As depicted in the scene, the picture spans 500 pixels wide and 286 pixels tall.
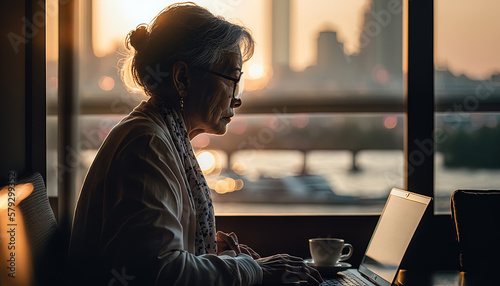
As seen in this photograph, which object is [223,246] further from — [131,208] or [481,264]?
[481,264]

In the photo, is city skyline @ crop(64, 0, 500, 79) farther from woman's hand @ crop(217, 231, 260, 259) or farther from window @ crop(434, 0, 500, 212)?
woman's hand @ crop(217, 231, 260, 259)

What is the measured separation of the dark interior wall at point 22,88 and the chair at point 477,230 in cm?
148

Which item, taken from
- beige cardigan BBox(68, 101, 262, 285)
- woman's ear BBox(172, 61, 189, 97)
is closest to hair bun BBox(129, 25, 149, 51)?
woman's ear BBox(172, 61, 189, 97)

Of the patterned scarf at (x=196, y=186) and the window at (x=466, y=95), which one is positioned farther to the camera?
the window at (x=466, y=95)

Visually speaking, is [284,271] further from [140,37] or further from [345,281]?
[140,37]

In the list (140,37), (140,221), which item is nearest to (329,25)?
(140,37)

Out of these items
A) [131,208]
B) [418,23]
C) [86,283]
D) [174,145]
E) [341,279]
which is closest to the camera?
[131,208]

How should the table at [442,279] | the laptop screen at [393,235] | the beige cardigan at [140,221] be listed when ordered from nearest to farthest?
the beige cardigan at [140,221]
the laptop screen at [393,235]
the table at [442,279]

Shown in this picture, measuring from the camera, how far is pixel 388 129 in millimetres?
2027

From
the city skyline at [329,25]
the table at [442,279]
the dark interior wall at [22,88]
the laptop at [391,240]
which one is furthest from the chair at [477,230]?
the dark interior wall at [22,88]

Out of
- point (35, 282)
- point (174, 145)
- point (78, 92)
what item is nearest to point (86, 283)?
point (35, 282)

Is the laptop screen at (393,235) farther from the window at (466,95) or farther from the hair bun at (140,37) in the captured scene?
the hair bun at (140,37)

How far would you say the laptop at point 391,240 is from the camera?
1.46 m

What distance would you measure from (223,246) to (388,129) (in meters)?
0.86
